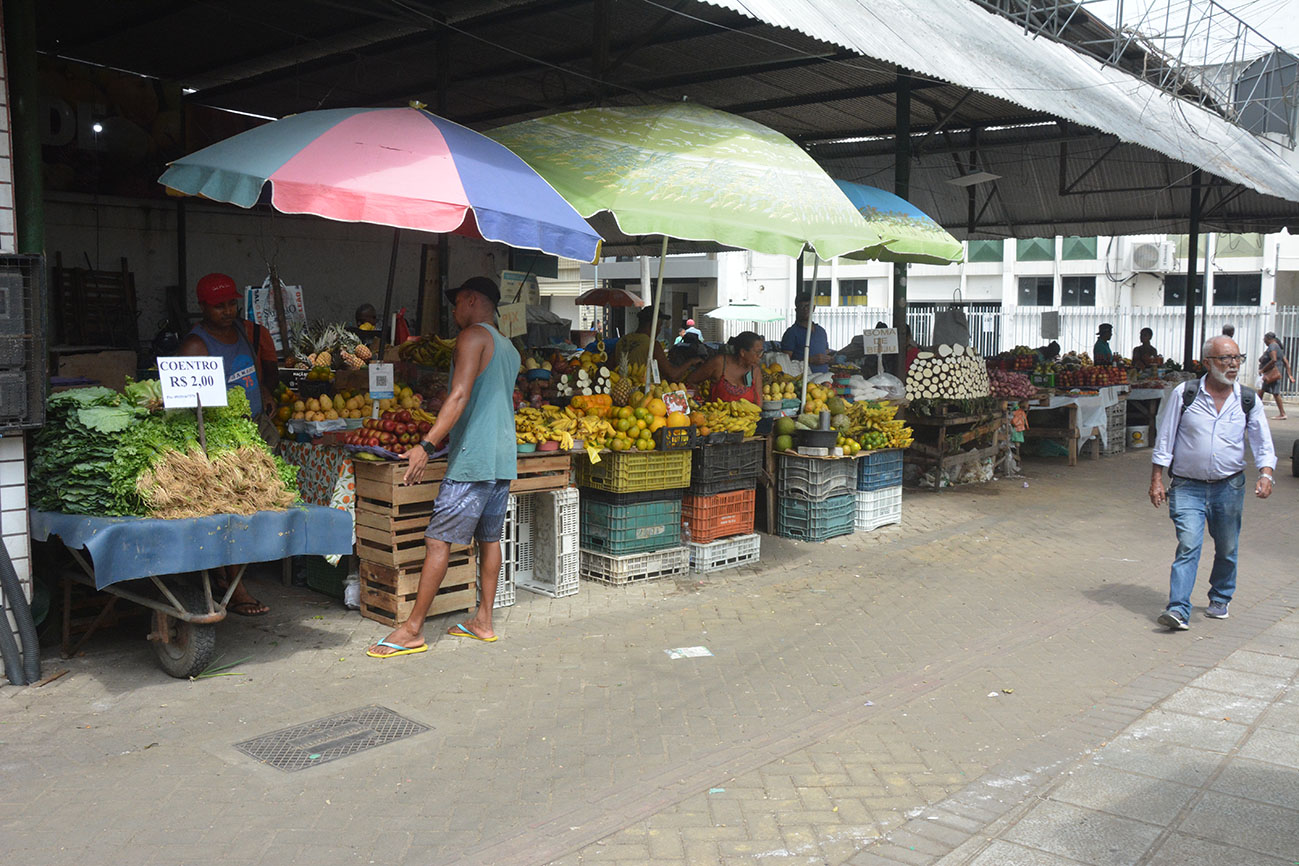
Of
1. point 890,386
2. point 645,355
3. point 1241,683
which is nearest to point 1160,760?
point 1241,683

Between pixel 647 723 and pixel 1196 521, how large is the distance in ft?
13.5

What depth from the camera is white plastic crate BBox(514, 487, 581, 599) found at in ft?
22.8

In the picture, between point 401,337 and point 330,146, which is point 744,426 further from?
point 401,337

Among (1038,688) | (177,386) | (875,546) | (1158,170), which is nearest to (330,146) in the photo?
(177,386)

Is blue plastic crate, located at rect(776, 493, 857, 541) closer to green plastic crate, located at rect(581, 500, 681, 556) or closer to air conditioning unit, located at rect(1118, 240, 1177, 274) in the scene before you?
green plastic crate, located at rect(581, 500, 681, 556)

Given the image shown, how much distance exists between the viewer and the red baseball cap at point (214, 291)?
19.6ft

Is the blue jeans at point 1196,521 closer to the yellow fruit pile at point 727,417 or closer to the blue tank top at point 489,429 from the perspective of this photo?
the yellow fruit pile at point 727,417

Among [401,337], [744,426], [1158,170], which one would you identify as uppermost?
[1158,170]

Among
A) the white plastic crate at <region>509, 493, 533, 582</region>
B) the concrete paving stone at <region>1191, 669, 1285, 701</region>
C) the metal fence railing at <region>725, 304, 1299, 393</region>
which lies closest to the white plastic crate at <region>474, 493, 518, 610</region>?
the white plastic crate at <region>509, 493, 533, 582</region>

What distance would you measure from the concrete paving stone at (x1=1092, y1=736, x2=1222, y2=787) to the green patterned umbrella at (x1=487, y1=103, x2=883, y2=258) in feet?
12.7

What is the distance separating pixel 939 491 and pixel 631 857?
884cm

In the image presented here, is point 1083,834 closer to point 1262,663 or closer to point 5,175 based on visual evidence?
point 1262,663

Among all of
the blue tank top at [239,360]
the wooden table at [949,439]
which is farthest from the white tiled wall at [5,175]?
the wooden table at [949,439]

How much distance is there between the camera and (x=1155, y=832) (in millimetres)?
3885
